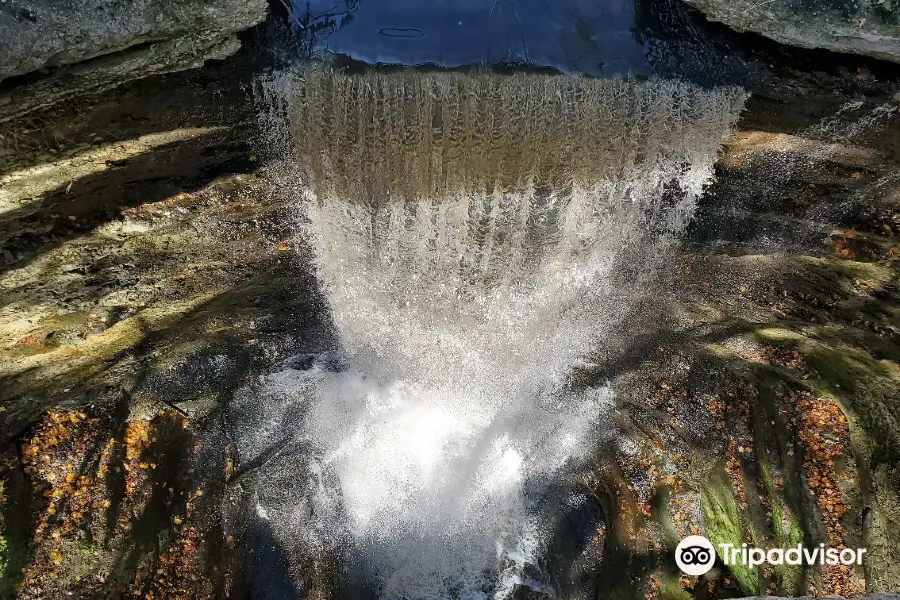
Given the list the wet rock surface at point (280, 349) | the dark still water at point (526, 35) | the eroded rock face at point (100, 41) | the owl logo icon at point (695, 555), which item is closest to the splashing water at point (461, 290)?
the dark still water at point (526, 35)

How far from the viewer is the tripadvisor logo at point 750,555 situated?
555cm

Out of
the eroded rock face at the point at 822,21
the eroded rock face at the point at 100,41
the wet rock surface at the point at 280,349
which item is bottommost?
the wet rock surface at the point at 280,349

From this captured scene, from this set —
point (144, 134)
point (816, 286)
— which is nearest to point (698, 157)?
point (816, 286)

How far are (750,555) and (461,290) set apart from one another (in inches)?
170

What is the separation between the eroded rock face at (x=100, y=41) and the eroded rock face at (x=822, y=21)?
409 cm

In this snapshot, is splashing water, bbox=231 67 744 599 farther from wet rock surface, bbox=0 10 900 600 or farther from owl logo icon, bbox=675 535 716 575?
owl logo icon, bbox=675 535 716 575

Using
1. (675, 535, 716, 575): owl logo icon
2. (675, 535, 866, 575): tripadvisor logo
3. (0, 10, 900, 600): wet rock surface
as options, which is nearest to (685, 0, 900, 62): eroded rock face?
(0, 10, 900, 600): wet rock surface

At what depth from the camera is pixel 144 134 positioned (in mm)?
4691

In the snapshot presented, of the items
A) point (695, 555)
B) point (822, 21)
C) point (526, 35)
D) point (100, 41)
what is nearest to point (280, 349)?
point (100, 41)

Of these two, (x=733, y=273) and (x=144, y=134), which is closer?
(x=144, y=134)

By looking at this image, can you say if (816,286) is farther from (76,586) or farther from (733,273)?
(76,586)

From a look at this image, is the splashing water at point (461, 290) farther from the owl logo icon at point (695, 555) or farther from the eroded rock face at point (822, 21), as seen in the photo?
the owl logo icon at point (695, 555)

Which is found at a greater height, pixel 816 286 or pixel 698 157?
pixel 698 157

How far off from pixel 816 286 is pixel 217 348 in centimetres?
676
